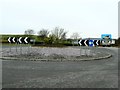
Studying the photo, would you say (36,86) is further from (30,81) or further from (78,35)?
(78,35)

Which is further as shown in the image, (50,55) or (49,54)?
(49,54)

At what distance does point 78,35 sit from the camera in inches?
3661

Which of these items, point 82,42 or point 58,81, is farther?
point 82,42

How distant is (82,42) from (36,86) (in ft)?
49.9

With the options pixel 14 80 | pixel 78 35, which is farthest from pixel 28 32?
pixel 14 80

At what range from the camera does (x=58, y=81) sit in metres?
9.13

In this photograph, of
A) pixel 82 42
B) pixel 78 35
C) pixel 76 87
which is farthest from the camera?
pixel 78 35

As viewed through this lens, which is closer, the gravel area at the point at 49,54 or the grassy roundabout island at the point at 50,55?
the grassy roundabout island at the point at 50,55

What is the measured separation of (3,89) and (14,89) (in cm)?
33

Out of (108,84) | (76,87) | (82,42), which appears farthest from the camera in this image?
(82,42)

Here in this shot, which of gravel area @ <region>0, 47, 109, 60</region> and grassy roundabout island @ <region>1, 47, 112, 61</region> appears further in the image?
gravel area @ <region>0, 47, 109, 60</region>

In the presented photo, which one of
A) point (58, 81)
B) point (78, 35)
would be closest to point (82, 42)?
point (58, 81)

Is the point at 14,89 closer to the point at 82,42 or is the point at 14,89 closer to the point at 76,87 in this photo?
the point at 76,87

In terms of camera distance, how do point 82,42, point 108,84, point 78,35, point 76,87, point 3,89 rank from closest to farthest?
1. point 3,89
2. point 76,87
3. point 108,84
4. point 82,42
5. point 78,35
